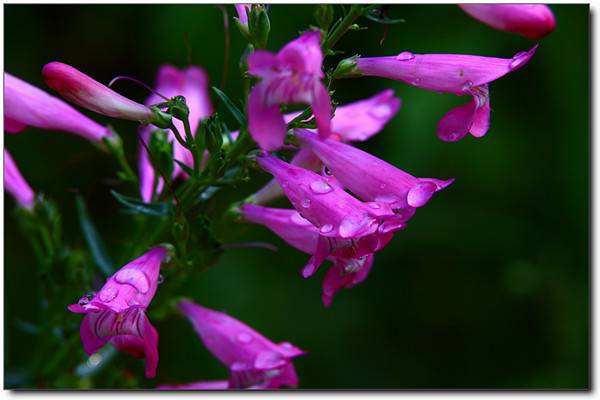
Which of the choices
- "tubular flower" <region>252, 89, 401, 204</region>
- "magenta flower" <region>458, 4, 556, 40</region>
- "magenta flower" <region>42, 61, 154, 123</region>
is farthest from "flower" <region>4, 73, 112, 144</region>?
"magenta flower" <region>458, 4, 556, 40</region>

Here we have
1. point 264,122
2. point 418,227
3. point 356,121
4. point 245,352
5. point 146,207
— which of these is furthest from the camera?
point 418,227

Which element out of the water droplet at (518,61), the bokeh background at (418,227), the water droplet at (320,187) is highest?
the water droplet at (518,61)

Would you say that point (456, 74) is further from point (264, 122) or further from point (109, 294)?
point (109, 294)

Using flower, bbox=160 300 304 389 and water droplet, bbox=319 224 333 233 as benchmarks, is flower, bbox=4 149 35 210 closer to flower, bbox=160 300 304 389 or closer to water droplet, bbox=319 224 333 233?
flower, bbox=160 300 304 389

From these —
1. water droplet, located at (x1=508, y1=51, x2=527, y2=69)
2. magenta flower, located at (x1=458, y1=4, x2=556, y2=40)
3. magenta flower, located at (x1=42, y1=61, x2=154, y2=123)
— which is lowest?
magenta flower, located at (x1=42, y1=61, x2=154, y2=123)

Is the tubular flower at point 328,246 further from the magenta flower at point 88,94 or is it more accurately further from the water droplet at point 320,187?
the magenta flower at point 88,94

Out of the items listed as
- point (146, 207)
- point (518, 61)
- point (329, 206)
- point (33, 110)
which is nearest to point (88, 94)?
point (146, 207)

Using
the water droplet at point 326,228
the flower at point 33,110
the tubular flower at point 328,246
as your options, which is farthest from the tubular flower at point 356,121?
the flower at point 33,110
